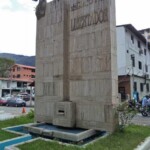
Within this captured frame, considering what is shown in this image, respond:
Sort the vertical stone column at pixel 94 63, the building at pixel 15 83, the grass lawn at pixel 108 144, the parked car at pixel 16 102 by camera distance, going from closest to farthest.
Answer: the grass lawn at pixel 108 144 → the vertical stone column at pixel 94 63 → the parked car at pixel 16 102 → the building at pixel 15 83

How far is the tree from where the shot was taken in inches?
2126

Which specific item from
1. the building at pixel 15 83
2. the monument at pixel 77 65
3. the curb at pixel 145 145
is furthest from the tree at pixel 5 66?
the curb at pixel 145 145

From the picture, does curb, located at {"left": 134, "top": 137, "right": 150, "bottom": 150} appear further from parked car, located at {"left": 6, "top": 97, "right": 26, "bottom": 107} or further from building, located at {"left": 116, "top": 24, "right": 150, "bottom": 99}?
parked car, located at {"left": 6, "top": 97, "right": 26, "bottom": 107}

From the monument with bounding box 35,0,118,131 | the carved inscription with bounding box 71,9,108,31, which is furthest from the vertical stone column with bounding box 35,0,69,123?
the carved inscription with bounding box 71,9,108,31

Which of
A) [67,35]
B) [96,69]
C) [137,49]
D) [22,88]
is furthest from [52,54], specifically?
[22,88]

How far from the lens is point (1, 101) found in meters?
33.4

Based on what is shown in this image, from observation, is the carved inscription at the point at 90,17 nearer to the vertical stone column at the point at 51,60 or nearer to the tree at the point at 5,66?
the vertical stone column at the point at 51,60

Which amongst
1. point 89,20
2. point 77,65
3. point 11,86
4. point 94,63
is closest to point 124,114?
point 94,63

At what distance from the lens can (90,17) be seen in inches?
327

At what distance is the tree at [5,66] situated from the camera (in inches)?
2126

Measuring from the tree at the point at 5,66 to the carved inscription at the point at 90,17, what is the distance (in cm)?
4792

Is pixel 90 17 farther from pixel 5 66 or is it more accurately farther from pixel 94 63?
pixel 5 66

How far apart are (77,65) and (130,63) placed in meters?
19.2

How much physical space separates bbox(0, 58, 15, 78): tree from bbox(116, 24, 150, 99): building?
3408 centimetres
